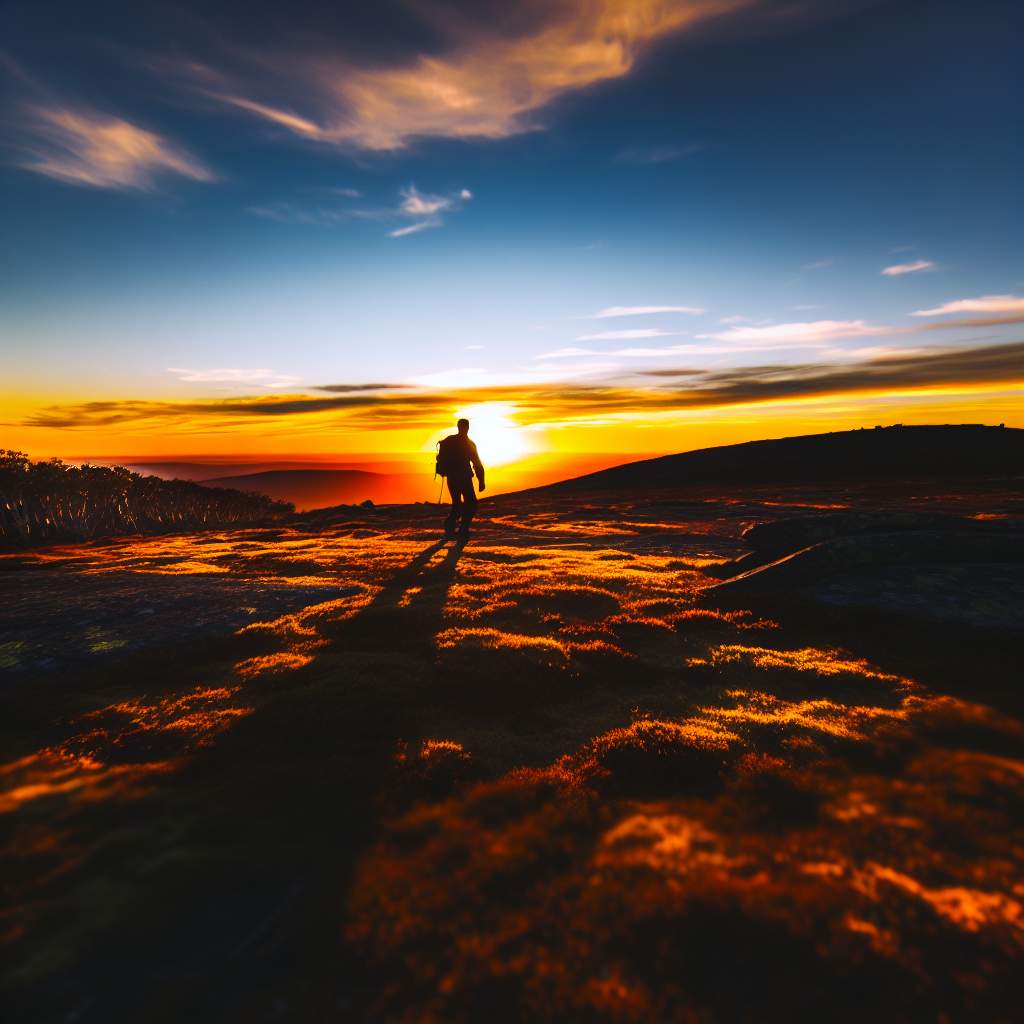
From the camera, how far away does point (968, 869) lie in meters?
4.61

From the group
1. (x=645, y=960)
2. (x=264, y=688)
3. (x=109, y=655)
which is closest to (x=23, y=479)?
(x=109, y=655)

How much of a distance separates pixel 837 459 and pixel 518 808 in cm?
11299

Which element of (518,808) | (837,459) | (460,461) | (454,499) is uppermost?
(460,461)

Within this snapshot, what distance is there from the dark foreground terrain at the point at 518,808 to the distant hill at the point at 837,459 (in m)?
82.3

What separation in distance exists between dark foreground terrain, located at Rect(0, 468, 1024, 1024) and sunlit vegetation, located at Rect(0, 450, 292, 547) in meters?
47.4

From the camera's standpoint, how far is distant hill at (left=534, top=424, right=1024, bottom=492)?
89.9m

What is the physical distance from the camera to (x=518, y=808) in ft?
18.7

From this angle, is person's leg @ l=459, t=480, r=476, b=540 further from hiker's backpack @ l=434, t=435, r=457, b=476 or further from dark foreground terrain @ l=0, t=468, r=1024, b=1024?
dark foreground terrain @ l=0, t=468, r=1024, b=1024

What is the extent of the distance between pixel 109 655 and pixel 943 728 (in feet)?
45.1

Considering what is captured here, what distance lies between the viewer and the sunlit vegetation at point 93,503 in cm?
4792

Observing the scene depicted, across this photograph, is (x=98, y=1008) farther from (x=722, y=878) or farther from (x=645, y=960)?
(x=722, y=878)

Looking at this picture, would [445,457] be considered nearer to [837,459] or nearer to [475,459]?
[475,459]

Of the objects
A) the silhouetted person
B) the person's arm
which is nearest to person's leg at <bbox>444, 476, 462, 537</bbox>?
the silhouetted person

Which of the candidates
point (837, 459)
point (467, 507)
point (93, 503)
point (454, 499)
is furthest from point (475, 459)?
point (837, 459)
